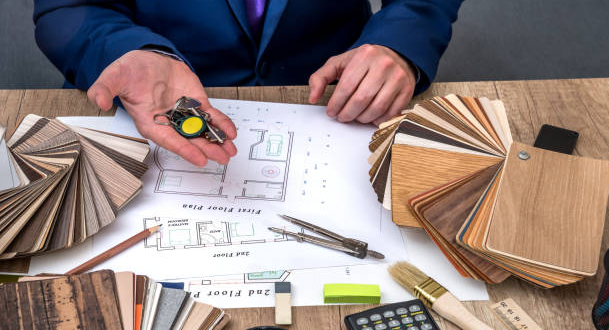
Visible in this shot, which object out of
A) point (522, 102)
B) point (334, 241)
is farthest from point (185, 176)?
point (522, 102)

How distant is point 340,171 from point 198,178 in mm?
278

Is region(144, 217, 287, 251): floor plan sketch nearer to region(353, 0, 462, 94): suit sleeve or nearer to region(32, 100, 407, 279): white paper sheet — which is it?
region(32, 100, 407, 279): white paper sheet

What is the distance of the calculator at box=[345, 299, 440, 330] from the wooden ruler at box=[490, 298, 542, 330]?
12cm

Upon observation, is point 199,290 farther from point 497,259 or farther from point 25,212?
point 497,259

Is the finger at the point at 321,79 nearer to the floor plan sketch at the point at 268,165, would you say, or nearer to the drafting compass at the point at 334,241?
the floor plan sketch at the point at 268,165

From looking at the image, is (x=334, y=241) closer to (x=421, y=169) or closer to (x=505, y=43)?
(x=421, y=169)

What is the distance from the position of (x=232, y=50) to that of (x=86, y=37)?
1.13ft

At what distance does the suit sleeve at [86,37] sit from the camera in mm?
1229

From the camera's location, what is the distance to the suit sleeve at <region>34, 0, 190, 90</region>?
4.03ft

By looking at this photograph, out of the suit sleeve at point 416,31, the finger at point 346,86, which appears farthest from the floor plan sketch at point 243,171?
the suit sleeve at point 416,31

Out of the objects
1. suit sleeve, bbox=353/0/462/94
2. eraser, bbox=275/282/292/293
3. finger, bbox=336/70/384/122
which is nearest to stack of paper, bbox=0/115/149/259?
eraser, bbox=275/282/292/293

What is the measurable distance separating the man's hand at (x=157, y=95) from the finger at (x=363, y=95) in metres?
0.25

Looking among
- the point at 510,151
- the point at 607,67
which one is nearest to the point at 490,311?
the point at 510,151

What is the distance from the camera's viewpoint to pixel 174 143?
1044mm
